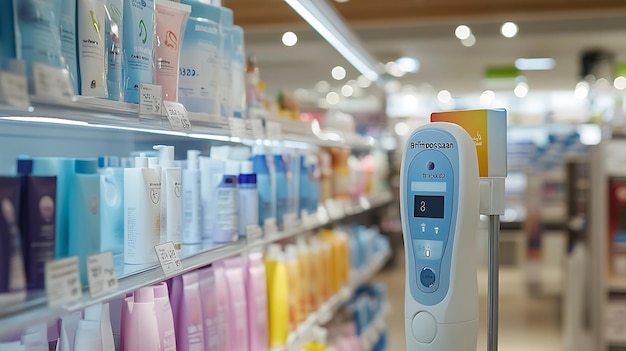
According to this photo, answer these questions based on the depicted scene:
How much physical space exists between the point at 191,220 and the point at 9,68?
999 millimetres

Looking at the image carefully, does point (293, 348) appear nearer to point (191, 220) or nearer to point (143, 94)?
point (191, 220)

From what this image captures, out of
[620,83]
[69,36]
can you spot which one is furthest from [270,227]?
[620,83]

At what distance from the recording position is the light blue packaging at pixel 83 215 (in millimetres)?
1349

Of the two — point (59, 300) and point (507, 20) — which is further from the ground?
point (507, 20)

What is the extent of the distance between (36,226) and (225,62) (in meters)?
1.11

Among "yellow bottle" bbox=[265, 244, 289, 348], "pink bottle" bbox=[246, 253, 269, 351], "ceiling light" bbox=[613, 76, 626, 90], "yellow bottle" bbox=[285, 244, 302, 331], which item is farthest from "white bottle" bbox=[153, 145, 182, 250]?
"ceiling light" bbox=[613, 76, 626, 90]

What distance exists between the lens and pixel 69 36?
53.4 inches

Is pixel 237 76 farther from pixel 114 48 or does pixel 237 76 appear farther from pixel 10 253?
pixel 10 253

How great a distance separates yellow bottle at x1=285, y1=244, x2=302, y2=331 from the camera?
288cm

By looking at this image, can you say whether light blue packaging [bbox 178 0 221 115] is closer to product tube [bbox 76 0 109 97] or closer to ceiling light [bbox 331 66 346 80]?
product tube [bbox 76 0 109 97]

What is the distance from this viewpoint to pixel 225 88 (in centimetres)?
221

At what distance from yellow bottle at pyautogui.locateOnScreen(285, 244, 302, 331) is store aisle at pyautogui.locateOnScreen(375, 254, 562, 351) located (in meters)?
2.19

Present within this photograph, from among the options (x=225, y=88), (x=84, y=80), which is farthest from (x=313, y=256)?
(x=84, y=80)

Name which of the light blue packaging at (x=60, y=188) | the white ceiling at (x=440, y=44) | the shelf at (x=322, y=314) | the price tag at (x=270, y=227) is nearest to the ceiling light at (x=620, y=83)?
the white ceiling at (x=440, y=44)
